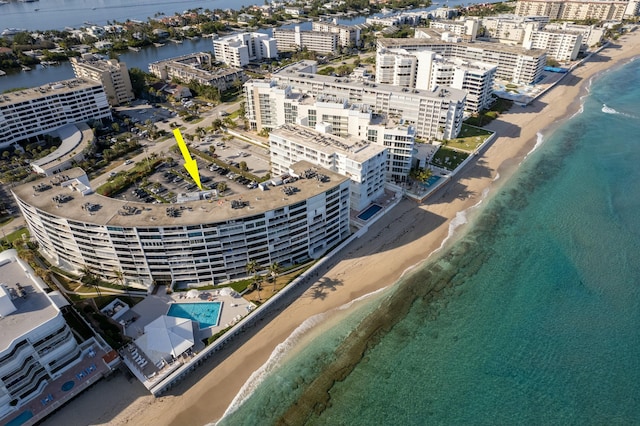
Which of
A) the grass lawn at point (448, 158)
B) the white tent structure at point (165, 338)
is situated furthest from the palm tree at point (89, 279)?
the grass lawn at point (448, 158)

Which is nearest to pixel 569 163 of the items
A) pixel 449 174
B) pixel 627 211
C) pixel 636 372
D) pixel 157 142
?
pixel 627 211

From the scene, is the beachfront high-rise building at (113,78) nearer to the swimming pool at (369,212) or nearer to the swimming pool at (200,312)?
the swimming pool at (200,312)

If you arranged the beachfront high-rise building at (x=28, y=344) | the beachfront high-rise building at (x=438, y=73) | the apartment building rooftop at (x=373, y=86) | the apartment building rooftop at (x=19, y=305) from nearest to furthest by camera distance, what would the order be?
1. the beachfront high-rise building at (x=28, y=344)
2. the apartment building rooftop at (x=19, y=305)
3. the apartment building rooftop at (x=373, y=86)
4. the beachfront high-rise building at (x=438, y=73)

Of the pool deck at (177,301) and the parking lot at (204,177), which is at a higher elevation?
the parking lot at (204,177)

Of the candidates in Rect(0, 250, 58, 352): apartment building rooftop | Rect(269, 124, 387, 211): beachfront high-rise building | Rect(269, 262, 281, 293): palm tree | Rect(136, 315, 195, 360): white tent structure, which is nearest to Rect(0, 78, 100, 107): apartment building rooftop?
Rect(269, 124, 387, 211): beachfront high-rise building

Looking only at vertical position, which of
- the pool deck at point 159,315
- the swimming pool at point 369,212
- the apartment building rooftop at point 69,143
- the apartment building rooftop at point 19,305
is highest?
the apartment building rooftop at point 19,305

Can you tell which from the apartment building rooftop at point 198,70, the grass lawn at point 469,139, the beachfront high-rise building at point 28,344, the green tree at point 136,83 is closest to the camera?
the beachfront high-rise building at point 28,344

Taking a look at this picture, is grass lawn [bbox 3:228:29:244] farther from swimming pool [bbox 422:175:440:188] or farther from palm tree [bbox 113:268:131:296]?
swimming pool [bbox 422:175:440:188]
